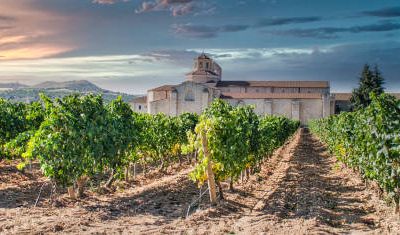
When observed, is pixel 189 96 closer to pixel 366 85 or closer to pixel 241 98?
pixel 241 98

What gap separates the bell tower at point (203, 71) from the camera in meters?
64.1

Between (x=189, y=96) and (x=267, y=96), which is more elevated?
(x=267, y=96)

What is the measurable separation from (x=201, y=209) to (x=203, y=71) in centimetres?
5824

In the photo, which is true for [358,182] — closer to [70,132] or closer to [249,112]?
[249,112]

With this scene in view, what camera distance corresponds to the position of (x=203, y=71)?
214ft

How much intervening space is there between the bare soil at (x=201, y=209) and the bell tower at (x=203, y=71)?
52.7 m

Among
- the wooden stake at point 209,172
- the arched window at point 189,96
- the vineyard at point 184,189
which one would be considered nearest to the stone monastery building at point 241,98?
the arched window at point 189,96

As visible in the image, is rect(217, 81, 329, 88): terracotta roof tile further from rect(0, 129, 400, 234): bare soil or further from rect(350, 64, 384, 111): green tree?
rect(0, 129, 400, 234): bare soil

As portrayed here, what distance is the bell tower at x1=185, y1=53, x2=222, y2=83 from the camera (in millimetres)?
64062

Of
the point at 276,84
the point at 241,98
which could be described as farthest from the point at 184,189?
the point at 276,84

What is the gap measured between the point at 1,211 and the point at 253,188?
692 cm

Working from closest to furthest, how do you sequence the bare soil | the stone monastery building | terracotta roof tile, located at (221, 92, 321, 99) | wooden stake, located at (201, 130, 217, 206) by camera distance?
1. the bare soil
2. wooden stake, located at (201, 130, 217, 206)
3. the stone monastery building
4. terracotta roof tile, located at (221, 92, 321, 99)

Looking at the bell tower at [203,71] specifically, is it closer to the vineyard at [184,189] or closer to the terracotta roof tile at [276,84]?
the terracotta roof tile at [276,84]

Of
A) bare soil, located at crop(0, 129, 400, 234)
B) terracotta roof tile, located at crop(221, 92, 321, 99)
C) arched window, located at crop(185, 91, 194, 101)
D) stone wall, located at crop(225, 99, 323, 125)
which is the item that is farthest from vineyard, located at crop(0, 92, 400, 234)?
stone wall, located at crop(225, 99, 323, 125)
